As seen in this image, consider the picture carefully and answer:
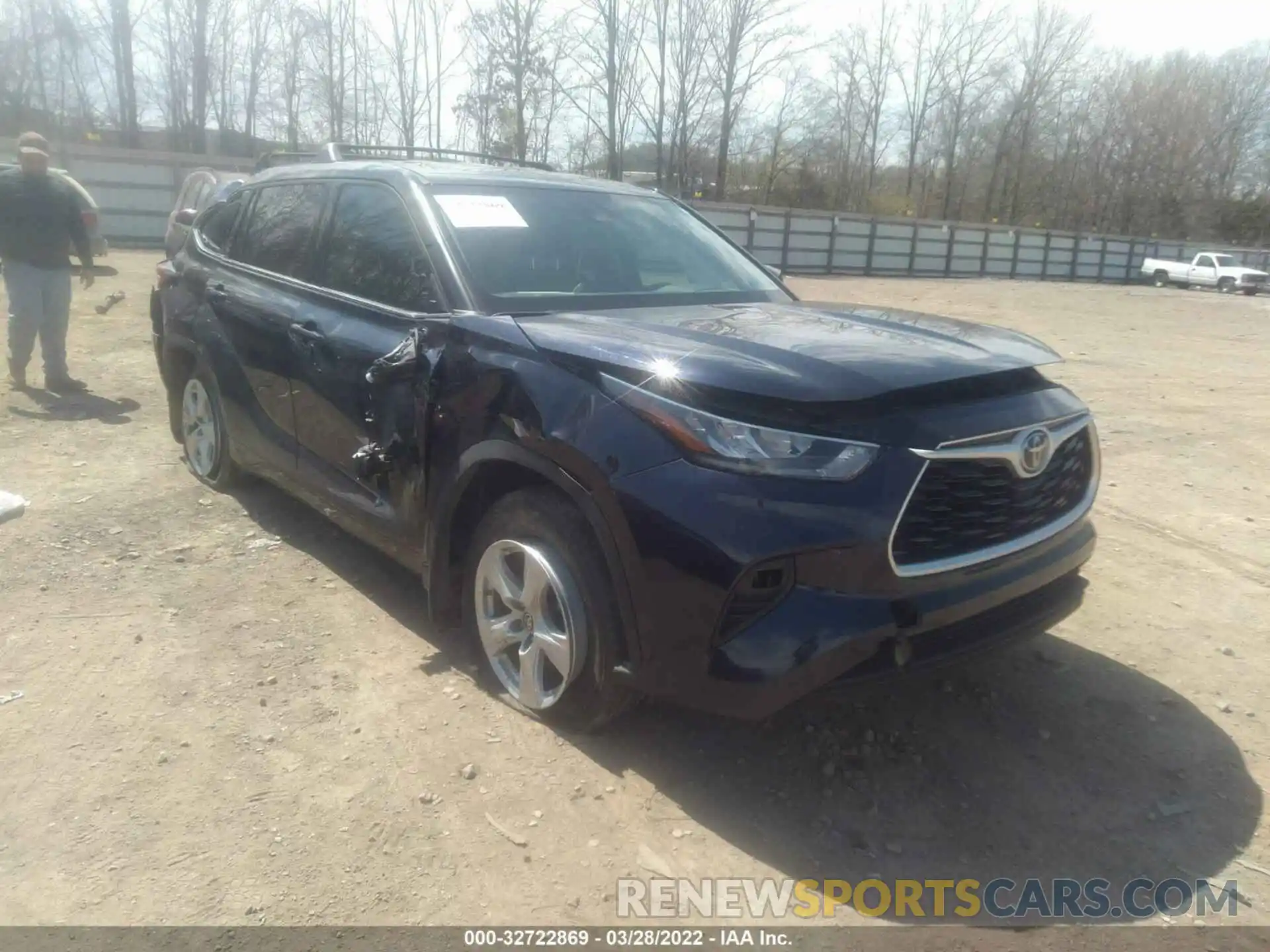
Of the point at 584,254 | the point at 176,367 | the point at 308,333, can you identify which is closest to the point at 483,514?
the point at 584,254

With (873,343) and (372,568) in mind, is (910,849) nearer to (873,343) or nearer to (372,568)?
(873,343)

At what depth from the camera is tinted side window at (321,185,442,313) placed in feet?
11.8

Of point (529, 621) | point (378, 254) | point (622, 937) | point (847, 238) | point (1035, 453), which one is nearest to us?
point (622, 937)

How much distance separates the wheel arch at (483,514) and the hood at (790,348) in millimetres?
362

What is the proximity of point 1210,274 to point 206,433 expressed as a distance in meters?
41.6

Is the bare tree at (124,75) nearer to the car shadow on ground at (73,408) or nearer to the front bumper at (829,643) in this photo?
the car shadow on ground at (73,408)

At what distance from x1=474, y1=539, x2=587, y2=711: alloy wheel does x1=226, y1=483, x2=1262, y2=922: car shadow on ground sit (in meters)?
0.22

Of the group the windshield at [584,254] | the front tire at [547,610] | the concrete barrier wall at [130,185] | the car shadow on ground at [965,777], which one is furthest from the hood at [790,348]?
the concrete barrier wall at [130,185]

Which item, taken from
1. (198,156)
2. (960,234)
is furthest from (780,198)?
(198,156)

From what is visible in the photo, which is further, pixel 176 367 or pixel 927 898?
pixel 176 367

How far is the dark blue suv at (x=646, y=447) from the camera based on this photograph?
8.36ft

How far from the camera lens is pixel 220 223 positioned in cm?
534

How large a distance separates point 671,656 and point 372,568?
236 centimetres

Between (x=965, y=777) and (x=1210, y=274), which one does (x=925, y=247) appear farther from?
(x=965, y=777)
